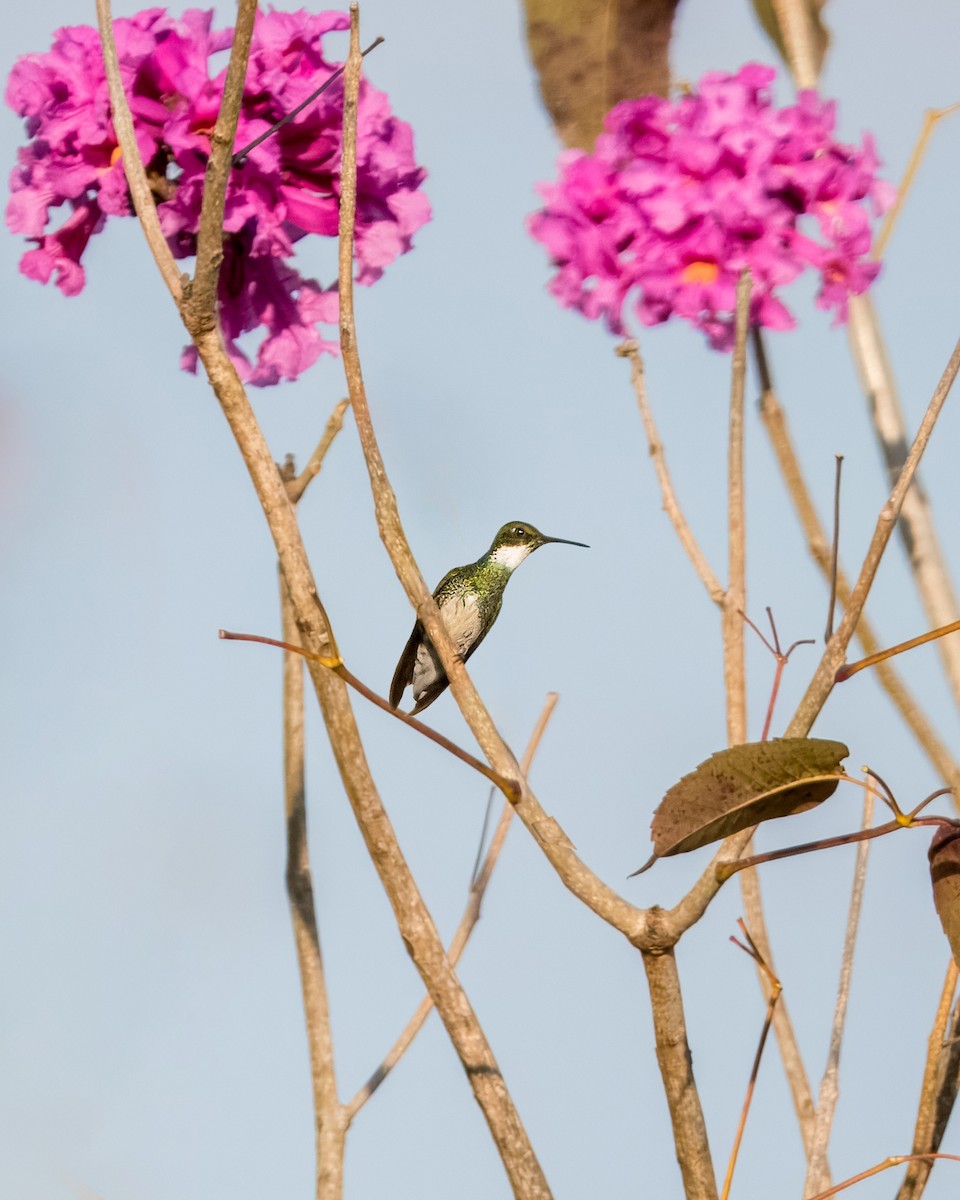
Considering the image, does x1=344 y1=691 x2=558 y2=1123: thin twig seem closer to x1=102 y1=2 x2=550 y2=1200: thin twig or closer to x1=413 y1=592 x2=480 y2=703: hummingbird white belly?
x1=102 y1=2 x2=550 y2=1200: thin twig

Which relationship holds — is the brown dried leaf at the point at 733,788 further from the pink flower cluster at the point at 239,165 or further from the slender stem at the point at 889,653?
the pink flower cluster at the point at 239,165

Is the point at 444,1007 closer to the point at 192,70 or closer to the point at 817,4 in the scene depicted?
the point at 192,70

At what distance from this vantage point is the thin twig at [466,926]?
2180 millimetres

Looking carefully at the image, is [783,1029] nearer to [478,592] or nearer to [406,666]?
[406,666]

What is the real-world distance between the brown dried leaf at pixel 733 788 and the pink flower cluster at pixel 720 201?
1.22 metres

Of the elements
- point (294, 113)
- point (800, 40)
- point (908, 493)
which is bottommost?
point (908, 493)

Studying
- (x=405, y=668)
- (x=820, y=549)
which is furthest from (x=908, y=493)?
(x=405, y=668)

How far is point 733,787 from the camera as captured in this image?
61.5 inches

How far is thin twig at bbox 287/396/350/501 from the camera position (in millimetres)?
2477

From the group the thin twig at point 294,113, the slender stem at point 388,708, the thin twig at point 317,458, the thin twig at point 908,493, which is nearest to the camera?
the slender stem at point 388,708

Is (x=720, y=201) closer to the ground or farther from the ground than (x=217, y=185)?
farther from the ground

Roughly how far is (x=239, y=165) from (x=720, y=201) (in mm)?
844

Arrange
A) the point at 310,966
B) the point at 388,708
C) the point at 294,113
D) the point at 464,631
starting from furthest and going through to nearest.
Answer: 1. the point at 464,631
2. the point at 310,966
3. the point at 294,113
4. the point at 388,708

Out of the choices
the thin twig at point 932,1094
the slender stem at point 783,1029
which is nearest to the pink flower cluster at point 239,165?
the slender stem at point 783,1029
